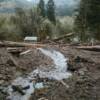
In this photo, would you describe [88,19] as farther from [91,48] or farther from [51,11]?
[51,11]

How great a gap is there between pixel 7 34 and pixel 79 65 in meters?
14.7

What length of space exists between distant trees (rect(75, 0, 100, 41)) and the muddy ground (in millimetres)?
8530

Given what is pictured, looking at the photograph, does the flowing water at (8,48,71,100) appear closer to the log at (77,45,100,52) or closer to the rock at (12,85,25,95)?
the rock at (12,85,25,95)

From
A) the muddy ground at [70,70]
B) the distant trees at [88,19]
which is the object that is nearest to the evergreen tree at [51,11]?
the distant trees at [88,19]

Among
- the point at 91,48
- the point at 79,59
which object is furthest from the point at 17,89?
the point at 91,48

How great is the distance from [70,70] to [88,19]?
11492 millimetres

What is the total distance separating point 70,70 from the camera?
7.82 m

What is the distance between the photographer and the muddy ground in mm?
6156

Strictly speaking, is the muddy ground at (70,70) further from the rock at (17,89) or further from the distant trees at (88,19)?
the distant trees at (88,19)

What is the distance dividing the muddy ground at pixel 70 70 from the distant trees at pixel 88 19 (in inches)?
336

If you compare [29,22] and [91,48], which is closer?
[91,48]

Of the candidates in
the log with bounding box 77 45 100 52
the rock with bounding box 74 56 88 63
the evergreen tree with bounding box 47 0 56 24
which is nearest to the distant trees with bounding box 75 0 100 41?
the log with bounding box 77 45 100 52

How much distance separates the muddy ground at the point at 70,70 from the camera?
6156 millimetres

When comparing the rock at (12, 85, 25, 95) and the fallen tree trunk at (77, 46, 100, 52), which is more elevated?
the fallen tree trunk at (77, 46, 100, 52)
